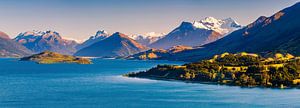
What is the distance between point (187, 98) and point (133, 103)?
73.8 feet

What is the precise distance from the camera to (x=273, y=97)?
188 meters

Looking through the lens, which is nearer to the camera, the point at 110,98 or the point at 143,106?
the point at 143,106

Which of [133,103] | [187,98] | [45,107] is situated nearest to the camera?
[45,107]

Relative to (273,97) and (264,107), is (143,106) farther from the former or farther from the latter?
(273,97)

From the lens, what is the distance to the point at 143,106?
166 metres

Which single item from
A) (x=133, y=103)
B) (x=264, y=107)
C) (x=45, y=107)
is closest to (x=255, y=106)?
(x=264, y=107)

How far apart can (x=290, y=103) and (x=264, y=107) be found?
41.2 feet

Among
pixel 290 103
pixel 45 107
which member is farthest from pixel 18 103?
pixel 290 103

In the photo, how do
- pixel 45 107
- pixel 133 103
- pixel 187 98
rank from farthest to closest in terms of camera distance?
1. pixel 187 98
2. pixel 133 103
3. pixel 45 107

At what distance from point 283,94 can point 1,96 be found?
99.6 metres

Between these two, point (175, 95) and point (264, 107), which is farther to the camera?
point (175, 95)

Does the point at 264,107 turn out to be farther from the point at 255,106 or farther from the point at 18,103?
the point at 18,103

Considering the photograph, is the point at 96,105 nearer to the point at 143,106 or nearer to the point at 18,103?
the point at 143,106

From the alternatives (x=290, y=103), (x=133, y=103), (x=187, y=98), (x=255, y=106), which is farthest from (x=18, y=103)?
(x=290, y=103)
